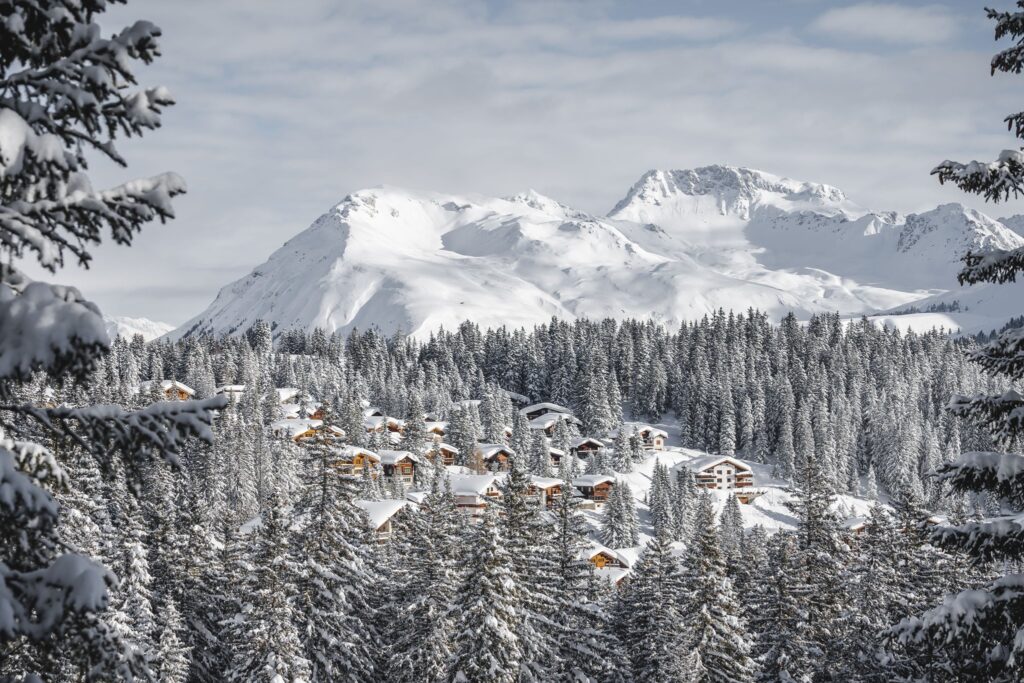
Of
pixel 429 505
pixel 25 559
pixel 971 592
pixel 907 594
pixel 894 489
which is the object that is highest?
pixel 25 559

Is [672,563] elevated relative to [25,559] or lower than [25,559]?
lower

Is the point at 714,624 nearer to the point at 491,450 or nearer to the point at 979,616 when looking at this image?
the point at 979,616

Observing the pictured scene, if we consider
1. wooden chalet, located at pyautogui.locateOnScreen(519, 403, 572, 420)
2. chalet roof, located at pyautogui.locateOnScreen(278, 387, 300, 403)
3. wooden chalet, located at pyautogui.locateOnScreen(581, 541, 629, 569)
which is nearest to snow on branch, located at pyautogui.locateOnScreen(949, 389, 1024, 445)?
wooden chalet, located at pyautogui.locateOnScreen(581, 541, 629, 569)

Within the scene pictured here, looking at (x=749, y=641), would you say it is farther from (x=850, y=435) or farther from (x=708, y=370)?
(x=708, y=370)

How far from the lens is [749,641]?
3769 cm

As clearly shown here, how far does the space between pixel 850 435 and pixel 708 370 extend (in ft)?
106

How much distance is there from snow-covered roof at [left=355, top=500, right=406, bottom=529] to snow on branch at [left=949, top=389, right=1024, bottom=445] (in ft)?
184

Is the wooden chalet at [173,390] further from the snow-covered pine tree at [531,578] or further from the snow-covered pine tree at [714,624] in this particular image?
the snow-covered pine tree at [714,624]

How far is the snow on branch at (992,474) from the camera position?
982cm

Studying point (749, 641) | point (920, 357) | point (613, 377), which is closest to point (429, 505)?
point (749, 641)

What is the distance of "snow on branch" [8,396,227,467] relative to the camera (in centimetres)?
606

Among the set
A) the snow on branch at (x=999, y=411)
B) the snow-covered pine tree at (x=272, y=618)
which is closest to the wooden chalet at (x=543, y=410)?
the snow-covered pine tree at (x=272, y=618)

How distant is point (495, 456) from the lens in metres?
Result: 124

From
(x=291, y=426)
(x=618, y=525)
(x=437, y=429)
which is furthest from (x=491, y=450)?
(x=618, y=525)
